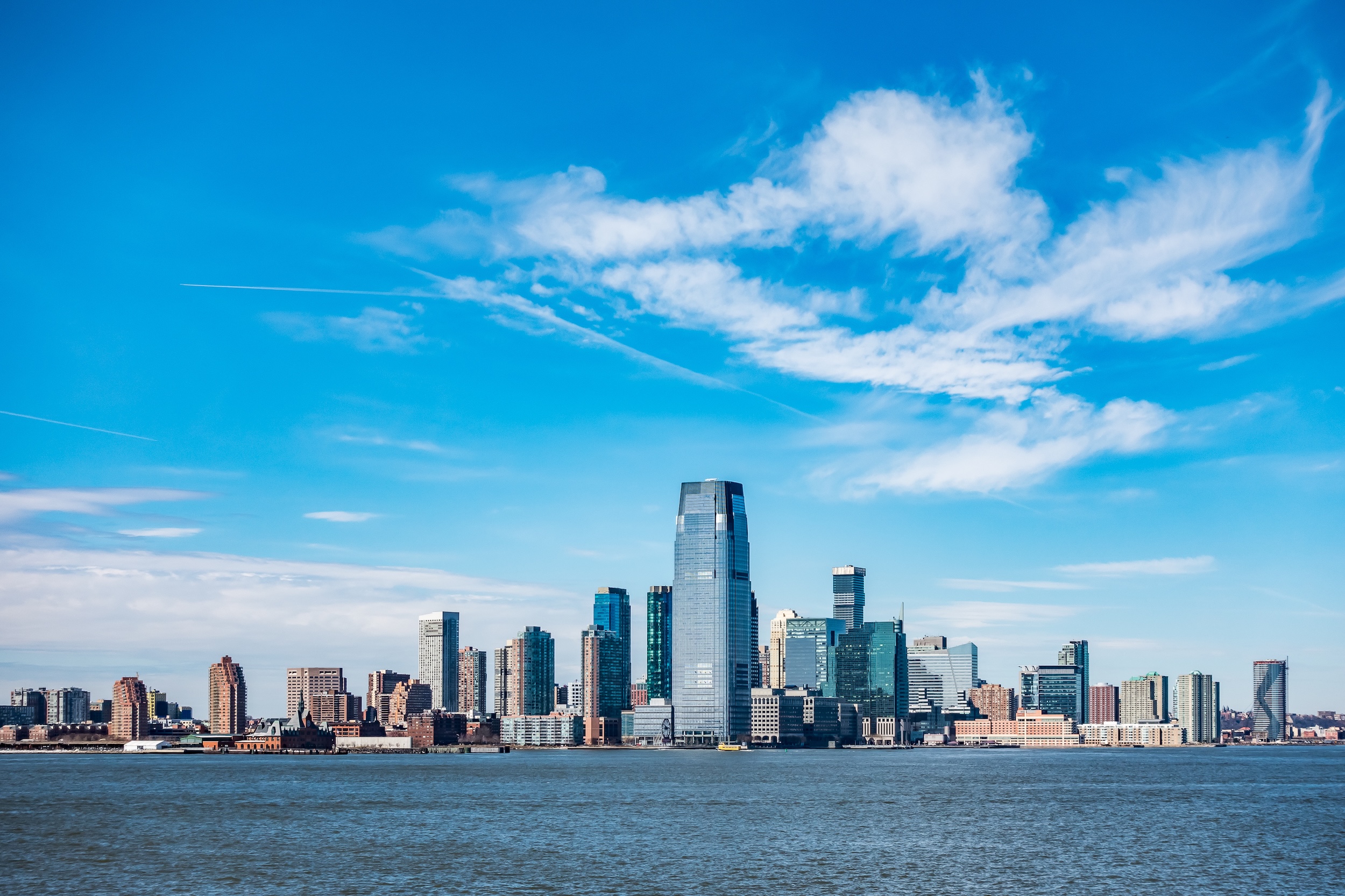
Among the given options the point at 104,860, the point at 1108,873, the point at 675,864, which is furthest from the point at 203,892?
the point at 1108,873

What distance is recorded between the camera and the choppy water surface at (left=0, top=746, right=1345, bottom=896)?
71.8 m

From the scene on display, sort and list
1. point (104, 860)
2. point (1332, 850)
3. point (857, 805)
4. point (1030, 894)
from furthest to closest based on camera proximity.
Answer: point (857, 805) → point (1332, 850) → point (104, 860) → point (1030, 894)

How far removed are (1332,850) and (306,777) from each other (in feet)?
483

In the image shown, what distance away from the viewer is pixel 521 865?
258 ft

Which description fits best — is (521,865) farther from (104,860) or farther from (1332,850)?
(1332,850)

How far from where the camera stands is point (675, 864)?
7881 centimetres

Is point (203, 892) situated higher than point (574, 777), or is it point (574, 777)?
point (203, 892)

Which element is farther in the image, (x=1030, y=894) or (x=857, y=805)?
(x=857, y=805)

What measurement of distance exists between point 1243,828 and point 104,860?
80598mm

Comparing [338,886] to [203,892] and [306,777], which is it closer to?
[203,892]

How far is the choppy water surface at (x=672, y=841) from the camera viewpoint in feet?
236

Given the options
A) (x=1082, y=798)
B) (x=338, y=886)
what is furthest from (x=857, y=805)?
(x=338, y=886)

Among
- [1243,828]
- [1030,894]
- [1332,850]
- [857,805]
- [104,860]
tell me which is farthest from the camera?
[857,805]

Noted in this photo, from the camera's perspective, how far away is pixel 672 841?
92.0 m
